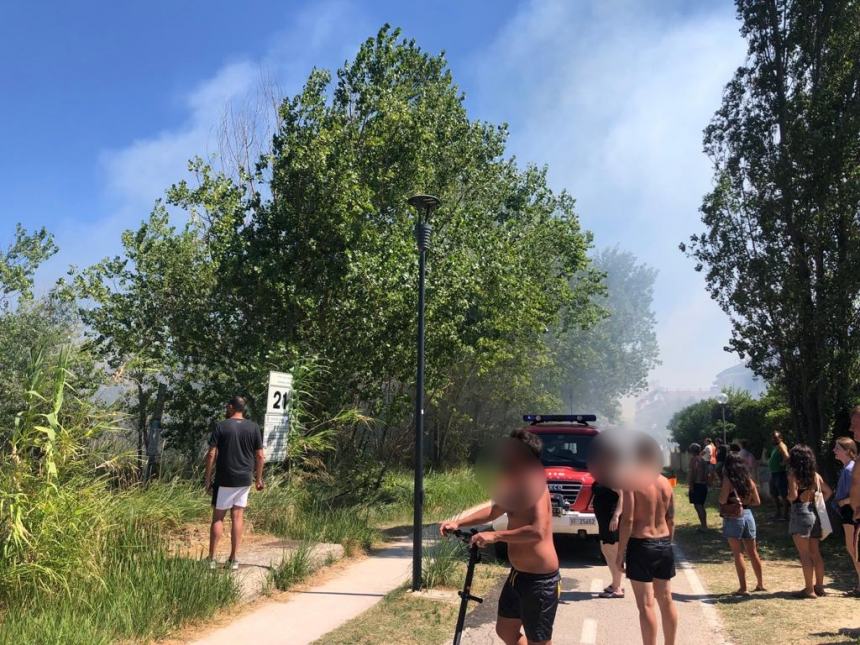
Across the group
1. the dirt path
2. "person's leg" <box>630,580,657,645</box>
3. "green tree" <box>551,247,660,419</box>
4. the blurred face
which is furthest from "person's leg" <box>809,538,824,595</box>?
"green tree" <box>551,247,660,419</box>

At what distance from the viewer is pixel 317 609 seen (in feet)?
22.3

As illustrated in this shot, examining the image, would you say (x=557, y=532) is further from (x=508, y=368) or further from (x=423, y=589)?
(x=508, y=368)

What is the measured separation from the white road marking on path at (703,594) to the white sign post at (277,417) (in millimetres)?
6276

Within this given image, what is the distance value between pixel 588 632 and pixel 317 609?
2.65 meters

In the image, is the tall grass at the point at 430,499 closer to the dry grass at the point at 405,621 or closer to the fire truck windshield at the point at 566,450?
the fire truck windshield at the point at 566,450

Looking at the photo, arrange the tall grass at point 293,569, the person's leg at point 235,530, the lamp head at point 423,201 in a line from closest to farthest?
the person's leg at point 235,530 → the tall grass at point 293,569 → the lamp head at point 423,201

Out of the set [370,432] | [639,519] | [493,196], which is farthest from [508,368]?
[639,519]

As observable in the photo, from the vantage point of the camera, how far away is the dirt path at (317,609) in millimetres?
5844

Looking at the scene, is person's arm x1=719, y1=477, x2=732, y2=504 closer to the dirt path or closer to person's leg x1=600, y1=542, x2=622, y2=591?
person's leg x1=600, y1=542, x2=622, y2=591

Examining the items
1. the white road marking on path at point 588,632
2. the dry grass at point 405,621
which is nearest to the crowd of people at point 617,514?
the white road marking on path at point 588,632

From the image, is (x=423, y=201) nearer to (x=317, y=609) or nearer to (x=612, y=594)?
(x=317, y=609)

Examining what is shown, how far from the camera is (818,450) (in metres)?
13.3

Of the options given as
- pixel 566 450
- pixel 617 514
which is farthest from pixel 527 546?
pixel 566 450

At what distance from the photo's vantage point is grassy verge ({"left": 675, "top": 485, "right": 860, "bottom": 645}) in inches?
250
